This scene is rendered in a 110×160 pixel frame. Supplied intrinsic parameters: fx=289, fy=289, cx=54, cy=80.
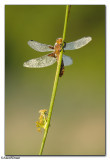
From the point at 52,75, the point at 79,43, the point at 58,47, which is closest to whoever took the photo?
the point at 58,47

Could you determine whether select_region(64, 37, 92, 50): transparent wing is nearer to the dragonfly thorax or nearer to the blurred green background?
the dragonfly thorax

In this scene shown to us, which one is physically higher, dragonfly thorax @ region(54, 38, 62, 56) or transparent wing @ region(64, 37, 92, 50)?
transparent wing @ region(64, 37, 92, 50)

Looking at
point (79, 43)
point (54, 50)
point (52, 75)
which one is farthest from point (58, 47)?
point (52, 75)

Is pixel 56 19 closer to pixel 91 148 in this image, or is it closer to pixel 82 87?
pixel 82 87

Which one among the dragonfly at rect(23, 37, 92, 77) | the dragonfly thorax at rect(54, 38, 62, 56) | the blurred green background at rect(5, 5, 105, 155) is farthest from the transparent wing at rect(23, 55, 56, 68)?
the blurred green background at rect(5, 5, 105, 155)

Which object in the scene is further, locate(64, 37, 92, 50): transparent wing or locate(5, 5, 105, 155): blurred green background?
locate(5, 5, 105, 155): blurred green background

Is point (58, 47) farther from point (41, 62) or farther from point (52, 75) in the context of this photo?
point (52, 75)

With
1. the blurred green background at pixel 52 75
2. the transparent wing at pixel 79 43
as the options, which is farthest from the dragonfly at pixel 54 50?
the blurred green background at pixel 52 75

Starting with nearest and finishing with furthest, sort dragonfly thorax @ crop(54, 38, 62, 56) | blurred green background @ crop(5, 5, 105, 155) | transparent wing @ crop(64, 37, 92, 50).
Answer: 1. dragonfly thorax @ crop(54, 38, 62, 56)
2. transparent wing @ crop(64, 37, 92, 50)
3. blurred green background @ crop(5, 5, 105, 155)

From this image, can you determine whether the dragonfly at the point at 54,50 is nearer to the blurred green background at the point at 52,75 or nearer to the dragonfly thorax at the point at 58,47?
the dragonfly thorax at the point at 58,47
